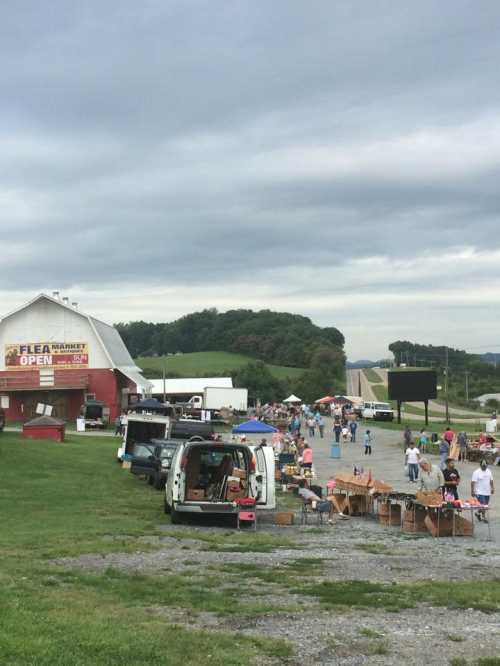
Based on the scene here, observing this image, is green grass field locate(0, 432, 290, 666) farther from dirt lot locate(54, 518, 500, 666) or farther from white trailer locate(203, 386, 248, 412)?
white trailer locate(203, 386, 248, 412)

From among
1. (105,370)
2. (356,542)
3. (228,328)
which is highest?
(228,328)

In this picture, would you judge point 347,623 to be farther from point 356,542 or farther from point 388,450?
point 388,450

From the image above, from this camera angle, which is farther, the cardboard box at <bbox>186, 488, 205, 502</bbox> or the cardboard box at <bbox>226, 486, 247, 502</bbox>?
the cardboard box at <bbox>226, 486, 247, 502</bbox>

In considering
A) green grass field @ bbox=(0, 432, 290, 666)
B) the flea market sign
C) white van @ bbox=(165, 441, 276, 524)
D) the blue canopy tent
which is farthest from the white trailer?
white van @ bbox=(165, 441, 276, 524)

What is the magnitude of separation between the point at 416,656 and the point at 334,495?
13.5 meters

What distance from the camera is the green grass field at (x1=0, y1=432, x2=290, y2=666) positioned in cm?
687

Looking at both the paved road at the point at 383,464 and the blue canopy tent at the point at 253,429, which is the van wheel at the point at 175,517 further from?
the blue canopy tent at the point at 253,429

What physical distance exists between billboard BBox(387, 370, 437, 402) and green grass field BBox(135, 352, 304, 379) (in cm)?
7967

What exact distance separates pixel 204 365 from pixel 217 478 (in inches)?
5251

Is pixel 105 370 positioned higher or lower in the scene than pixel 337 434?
higher

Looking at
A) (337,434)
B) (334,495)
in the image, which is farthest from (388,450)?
(334,495)

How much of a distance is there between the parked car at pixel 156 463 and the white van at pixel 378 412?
149 feet

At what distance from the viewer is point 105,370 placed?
2354 inches

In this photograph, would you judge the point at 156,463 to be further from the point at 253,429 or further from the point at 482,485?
the point at 253,429
